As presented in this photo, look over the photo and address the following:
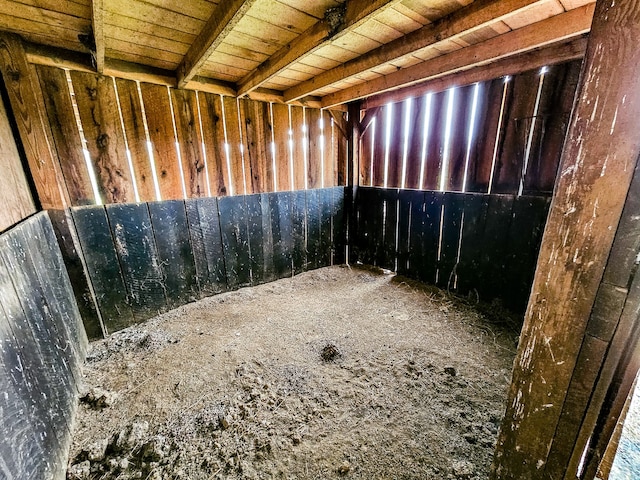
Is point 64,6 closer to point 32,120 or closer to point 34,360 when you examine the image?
point 32,120

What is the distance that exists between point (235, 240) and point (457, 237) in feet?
7.79

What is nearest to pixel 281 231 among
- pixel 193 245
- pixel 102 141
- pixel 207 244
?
pixel 207 244

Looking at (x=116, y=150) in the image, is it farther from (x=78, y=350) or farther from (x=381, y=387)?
(x=381, y=387)

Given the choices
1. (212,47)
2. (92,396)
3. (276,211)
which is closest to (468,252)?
(276,211)

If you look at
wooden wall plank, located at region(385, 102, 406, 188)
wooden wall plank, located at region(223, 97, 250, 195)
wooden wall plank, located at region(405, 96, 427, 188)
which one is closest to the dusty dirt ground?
wooden wall plank, located at region(223, 97, 250, 195)

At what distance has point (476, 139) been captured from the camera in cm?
250

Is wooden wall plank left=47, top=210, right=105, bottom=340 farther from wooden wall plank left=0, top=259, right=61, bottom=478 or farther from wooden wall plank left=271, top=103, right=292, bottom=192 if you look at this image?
wooden wall plank left=271, top=103, right=292, bottom=192

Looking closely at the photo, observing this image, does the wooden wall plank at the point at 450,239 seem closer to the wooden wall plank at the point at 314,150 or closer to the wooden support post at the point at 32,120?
the wooden wall plank at the point at 314,150

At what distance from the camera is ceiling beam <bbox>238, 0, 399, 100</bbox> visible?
129cm

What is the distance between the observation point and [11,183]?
1.45m

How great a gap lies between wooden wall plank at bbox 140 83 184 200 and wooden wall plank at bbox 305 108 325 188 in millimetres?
1510

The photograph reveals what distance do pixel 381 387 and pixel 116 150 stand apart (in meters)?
2.69

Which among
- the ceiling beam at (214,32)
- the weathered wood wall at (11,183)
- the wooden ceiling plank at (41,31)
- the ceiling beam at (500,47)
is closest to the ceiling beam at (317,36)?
the ceiling beam at (214,32)

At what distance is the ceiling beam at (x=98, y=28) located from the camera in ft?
3.73
